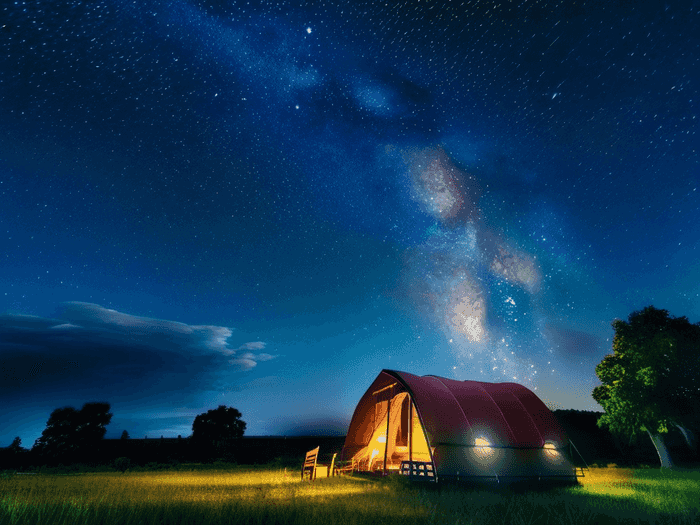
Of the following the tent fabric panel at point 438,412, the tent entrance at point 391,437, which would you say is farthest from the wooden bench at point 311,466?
the tent fabric panel at point 438,412

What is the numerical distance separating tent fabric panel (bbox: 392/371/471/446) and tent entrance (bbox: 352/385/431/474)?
103 inches

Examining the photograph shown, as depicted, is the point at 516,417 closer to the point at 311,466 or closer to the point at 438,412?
the point at 438,412

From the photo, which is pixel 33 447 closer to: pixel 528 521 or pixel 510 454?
pixel 510 454

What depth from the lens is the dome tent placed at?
12.6 m

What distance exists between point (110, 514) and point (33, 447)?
966 inches

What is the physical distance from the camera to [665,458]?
21312mm

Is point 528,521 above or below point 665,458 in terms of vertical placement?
below

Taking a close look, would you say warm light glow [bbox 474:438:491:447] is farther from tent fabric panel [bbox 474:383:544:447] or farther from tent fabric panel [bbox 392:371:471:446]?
tent fabric panel [bbox 474:383:544:447]

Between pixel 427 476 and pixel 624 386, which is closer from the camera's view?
pixel 427 476

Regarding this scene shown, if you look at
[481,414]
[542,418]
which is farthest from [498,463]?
[542,418]

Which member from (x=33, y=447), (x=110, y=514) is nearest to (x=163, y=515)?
(x=110, y=514)

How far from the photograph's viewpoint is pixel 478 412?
14.1 meters

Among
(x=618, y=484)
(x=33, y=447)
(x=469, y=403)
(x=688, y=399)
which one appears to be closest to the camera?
(x=618, y=484)

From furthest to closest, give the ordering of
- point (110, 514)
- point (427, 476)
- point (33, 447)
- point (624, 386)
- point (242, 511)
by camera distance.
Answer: point (33, 447)
point (624, 386)
point (427, 476)
point (242, 511)
point (110, 514)
